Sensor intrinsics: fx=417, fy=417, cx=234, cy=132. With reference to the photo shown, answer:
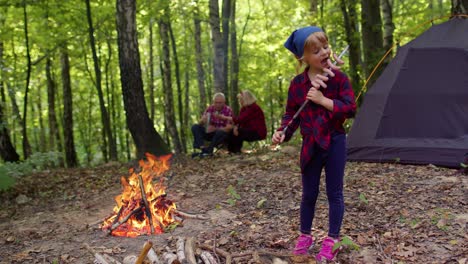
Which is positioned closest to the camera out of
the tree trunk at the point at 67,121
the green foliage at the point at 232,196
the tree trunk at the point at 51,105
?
the green foliage at the point at 232,196

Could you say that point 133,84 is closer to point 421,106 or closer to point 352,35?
point 421,106

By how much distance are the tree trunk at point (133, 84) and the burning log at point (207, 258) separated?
15.9ft

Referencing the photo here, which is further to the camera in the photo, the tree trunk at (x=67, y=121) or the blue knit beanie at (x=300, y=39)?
the tree trunk at (x=67, y=121)

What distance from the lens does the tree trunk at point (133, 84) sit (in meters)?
7.42

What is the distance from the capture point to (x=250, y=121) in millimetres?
9109

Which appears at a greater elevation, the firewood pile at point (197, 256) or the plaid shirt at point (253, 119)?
the plaid shirt at point (253, 119)

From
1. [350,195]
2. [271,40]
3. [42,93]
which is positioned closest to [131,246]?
[350,195]

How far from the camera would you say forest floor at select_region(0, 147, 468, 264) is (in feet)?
12.0

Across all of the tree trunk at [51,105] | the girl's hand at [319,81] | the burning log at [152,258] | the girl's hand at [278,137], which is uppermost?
the tree trunk at [51,105]

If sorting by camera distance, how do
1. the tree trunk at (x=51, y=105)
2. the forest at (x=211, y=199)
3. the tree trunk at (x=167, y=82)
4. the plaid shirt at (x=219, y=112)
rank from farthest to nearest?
1. the tree trunk at (x=51, y=105)
2. the tree trunk at (x=167, y=82)
3. the plaid shirt at (x=219, y=112)
4. the forest at (x=211, y=199)

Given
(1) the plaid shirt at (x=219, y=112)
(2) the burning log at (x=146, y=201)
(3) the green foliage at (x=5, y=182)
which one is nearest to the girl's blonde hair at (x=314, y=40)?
(2) the burning log at (x=146, y=201)

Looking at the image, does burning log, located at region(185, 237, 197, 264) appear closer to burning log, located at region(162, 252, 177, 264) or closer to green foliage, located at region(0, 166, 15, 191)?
burning log, located at region(162, 252, 177, 264)

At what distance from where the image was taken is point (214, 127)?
9.37 m

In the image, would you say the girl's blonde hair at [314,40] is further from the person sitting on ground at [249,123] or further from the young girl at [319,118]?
the person sitting on ground at [249,123]
